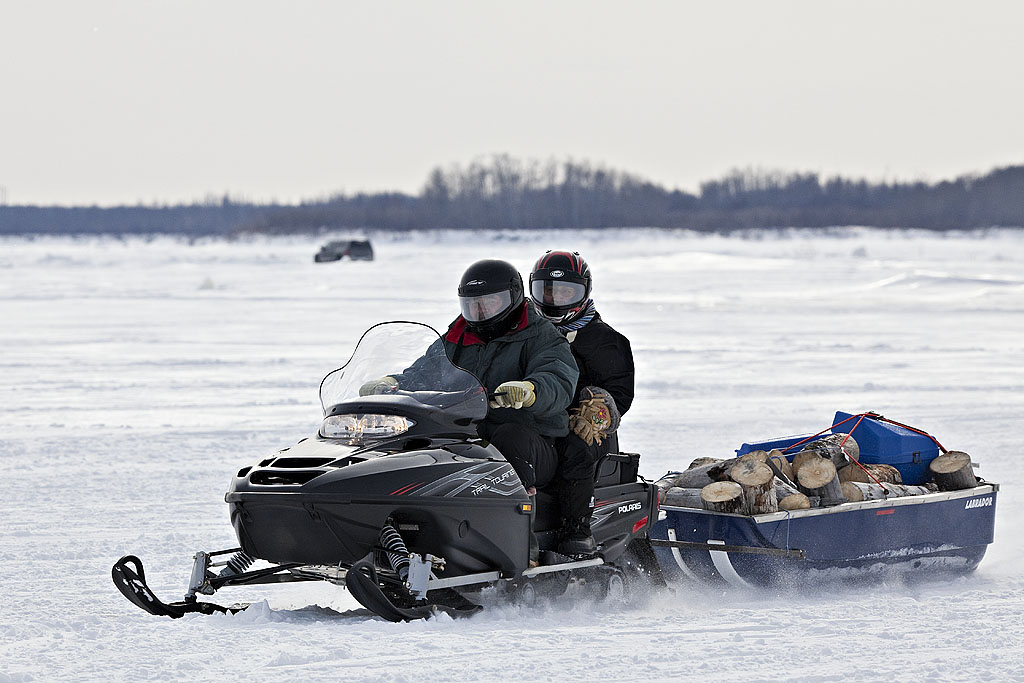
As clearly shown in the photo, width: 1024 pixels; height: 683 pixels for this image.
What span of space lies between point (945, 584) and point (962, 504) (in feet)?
1.25

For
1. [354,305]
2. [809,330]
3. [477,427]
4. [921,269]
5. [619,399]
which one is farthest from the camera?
[921,269]

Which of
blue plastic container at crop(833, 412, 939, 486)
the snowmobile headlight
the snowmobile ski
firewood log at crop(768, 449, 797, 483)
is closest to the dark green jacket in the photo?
the snowmobile headlight

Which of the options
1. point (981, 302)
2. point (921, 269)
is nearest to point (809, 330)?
point (981, 302)

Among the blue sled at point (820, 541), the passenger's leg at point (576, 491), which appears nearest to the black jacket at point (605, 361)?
the passenger's leg at point (576, 491)

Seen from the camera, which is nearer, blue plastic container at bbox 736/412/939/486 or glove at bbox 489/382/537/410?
glove at bbox 489/382/537/410

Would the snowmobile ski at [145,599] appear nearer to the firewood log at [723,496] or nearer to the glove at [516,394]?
the glove at [516,394]

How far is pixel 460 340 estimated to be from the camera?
5.24 meters

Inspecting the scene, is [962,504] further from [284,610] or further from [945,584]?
[284,610]

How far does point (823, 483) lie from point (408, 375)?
2.04 meters

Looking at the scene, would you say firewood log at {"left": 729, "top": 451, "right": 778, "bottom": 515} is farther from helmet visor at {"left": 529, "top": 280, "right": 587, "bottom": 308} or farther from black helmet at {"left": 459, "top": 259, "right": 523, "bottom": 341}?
black helmet at {"left": 459, "top": 259, "right": 523, "bottom": 341}

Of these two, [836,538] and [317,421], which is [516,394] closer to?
[836,538]

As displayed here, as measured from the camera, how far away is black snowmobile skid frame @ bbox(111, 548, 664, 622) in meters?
4.41

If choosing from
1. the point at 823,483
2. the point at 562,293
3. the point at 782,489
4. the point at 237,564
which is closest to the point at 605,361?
the point at 562,293

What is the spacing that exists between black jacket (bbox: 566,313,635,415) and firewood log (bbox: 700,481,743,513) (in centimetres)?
59
